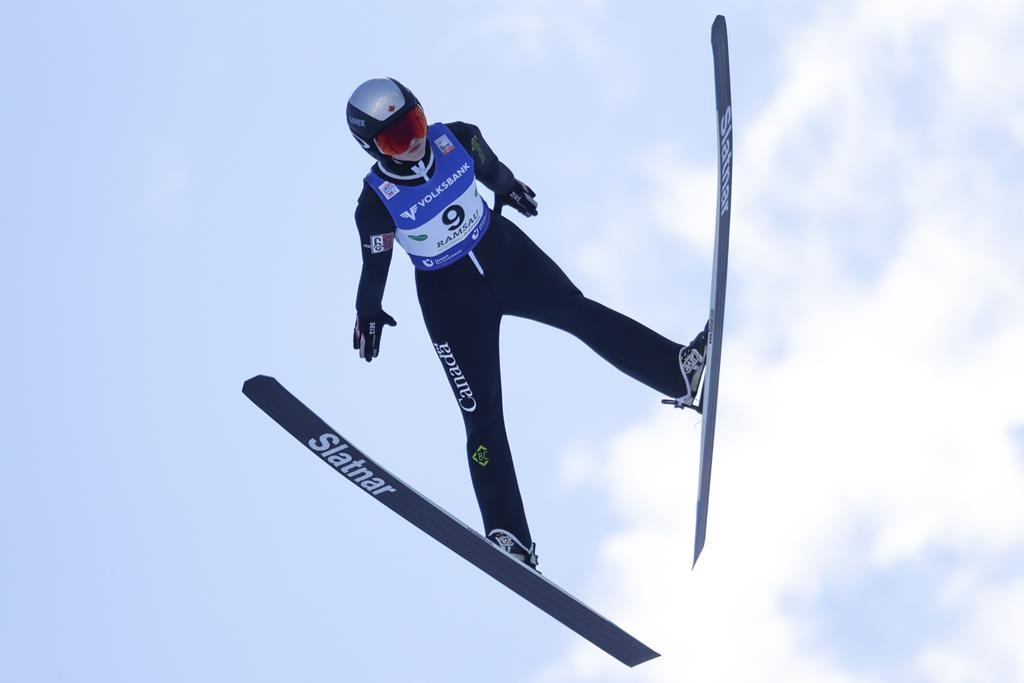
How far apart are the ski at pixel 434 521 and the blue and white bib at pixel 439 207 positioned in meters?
1.37

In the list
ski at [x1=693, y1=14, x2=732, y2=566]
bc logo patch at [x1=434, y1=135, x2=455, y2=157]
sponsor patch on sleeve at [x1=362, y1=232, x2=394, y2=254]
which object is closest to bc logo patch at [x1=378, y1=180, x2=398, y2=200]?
sponsor patch on sleeve at [x1=362, y1=232, x2=394, y2=254]

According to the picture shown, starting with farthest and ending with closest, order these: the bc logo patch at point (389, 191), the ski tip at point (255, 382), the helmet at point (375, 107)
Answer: the bc logo patch at point (389, 191) → the helmet at point (375, 107) → the ski tip at point (255, 382)

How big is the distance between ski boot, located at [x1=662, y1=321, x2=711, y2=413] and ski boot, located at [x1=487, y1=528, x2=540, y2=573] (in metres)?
1.16

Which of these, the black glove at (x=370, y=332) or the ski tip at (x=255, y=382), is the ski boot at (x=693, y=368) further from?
the ski tip at (x=255, y=382)

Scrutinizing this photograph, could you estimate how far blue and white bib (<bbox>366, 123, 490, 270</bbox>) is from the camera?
8.80 metres

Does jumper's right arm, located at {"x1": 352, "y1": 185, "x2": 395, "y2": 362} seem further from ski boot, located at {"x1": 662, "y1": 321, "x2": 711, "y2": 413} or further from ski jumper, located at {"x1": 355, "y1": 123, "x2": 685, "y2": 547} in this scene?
ski boot, located at {"x1": 662, "y1": 321, "x2": 711, "y2": 413}

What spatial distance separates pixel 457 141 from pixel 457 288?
0.87 m

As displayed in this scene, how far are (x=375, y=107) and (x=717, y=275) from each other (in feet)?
7.00

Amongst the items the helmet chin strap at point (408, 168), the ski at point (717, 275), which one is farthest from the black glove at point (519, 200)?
the ski at point (717, 275)

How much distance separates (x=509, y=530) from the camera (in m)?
8.69

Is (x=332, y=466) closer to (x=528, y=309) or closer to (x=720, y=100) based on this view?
(x=528, y=309)

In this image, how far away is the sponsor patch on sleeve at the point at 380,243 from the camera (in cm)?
879

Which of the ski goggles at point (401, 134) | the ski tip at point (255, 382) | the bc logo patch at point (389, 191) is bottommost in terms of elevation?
the ski tip at point (255, 382)

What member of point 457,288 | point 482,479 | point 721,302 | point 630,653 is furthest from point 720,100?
point 630,653
